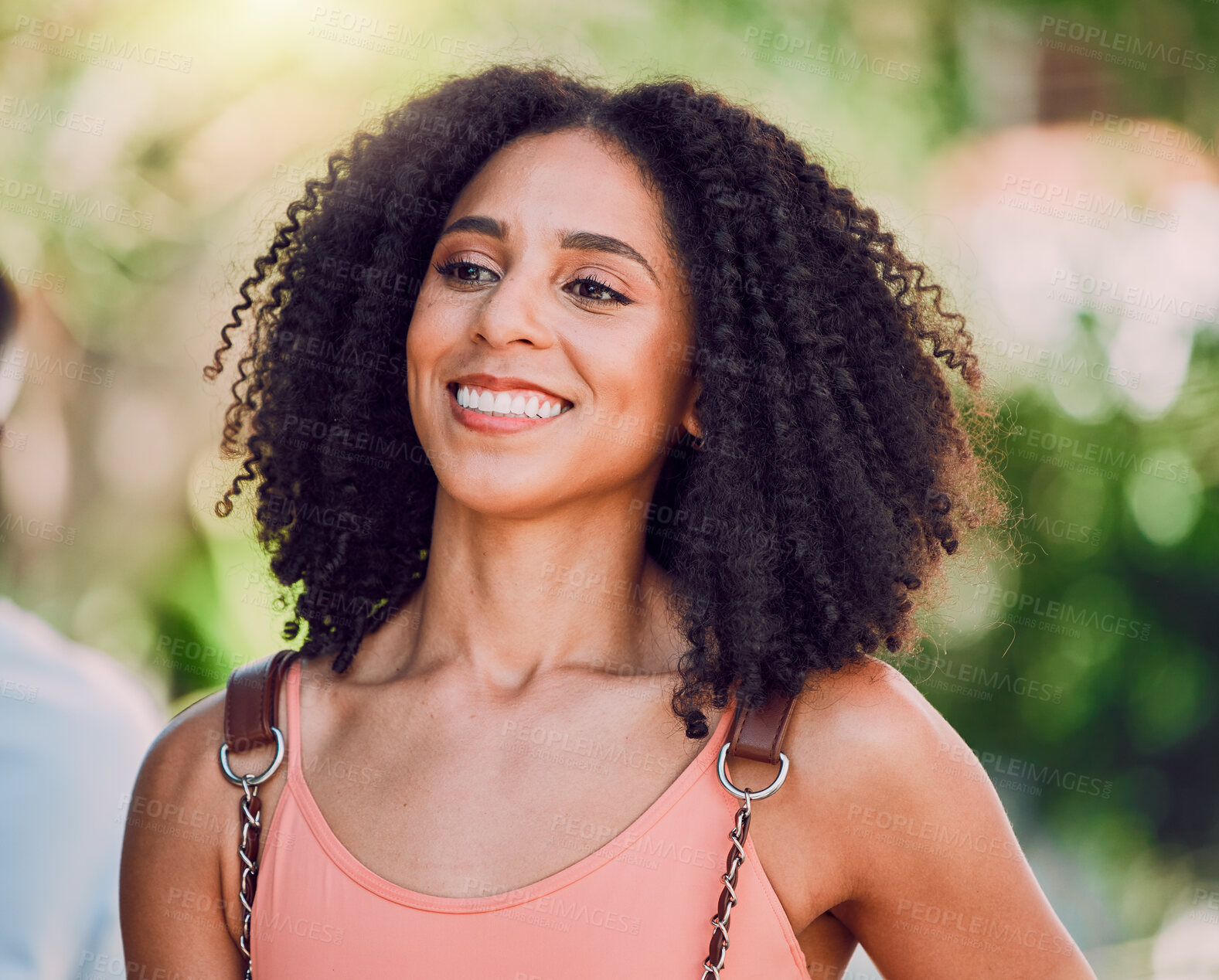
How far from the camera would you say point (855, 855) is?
1.76m

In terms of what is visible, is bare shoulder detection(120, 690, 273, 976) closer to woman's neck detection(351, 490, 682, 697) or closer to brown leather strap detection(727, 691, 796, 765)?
woman's neck detection(351, 490, 682, 697)

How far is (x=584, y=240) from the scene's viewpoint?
6.15 ft

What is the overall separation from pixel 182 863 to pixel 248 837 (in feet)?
0.58

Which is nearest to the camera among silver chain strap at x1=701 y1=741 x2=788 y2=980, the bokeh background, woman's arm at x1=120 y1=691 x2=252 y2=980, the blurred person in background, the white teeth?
silver chain strap at x1=701 y1=741 x2=788 y2=980

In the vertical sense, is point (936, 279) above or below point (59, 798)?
above

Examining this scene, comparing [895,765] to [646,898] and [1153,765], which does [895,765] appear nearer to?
[646,898]

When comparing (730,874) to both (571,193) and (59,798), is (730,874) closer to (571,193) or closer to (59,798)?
(571,193)

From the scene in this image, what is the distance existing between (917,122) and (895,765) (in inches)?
119

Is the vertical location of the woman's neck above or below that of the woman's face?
below

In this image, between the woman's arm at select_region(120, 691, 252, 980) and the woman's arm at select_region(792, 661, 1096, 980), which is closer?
the woman's arm at select_region(792, 661, 1096, 980)

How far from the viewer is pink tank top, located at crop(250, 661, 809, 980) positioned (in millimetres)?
1696

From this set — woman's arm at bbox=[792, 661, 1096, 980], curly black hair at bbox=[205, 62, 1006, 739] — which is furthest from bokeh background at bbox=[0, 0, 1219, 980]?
woman's arm at bbox=[792, 661, 1096, 980]

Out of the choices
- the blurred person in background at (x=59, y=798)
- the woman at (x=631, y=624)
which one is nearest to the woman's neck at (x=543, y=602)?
the woman at (x=631, y=624)

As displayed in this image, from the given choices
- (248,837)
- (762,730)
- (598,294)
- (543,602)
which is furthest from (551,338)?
(248,837)
